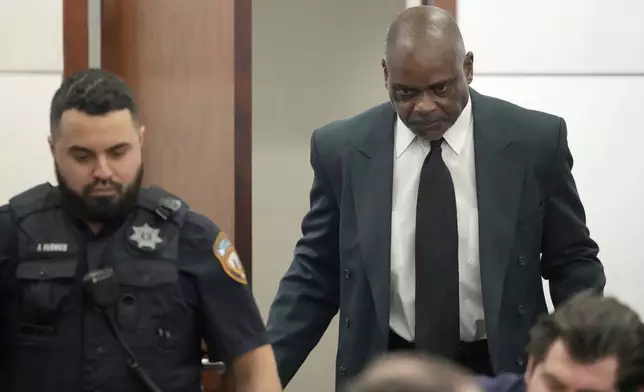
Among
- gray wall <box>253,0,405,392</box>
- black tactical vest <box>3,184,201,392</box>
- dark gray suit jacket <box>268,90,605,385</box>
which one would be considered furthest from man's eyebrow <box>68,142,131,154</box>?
gray wall <box>253,0,405,392</box>

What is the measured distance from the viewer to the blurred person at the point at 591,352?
125 cm

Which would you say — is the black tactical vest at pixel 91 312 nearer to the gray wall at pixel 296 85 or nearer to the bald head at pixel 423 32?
the bald head at pixel 423 32

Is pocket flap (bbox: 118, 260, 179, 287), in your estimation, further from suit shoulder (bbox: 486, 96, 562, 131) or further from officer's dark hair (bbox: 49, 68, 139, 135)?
suit shoulder (bbox: 486, 96, 562, 131)

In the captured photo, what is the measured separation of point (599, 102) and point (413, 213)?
863 millimetres

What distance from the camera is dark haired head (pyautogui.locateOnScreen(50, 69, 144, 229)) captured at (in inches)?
52.2

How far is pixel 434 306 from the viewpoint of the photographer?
1589 mm

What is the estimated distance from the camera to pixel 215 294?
135cm

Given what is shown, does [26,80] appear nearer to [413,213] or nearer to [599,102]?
[413,213]

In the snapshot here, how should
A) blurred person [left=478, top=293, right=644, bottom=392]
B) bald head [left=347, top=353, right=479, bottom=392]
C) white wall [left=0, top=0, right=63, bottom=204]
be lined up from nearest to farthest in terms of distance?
bald head [left=347, top=353, right=479, bottom=392] < blurred person [left=478, top=293, right=644, bottom=392] < white wall [left=0, top=0, right=63, bottom=204]

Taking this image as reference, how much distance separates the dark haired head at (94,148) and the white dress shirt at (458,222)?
0.55 meters

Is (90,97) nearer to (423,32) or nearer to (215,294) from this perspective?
(215,294)

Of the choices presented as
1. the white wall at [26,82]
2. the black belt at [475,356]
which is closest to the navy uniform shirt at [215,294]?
the black belt at [475,356]

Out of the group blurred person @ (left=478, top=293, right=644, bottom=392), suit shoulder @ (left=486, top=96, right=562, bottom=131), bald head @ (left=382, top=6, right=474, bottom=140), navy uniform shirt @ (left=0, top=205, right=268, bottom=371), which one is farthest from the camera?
suit shoulder @ (left=486, top=96, right=562, bottom=131)

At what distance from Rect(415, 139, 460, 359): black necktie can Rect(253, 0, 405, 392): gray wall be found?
5.38 ft
